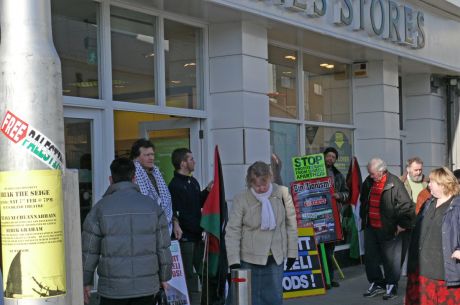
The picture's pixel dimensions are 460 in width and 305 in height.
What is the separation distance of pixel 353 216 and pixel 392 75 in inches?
120

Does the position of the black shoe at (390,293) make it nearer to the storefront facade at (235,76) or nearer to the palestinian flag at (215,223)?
the storefront facade at (235,76)

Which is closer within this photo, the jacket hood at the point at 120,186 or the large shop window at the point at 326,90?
the jacket hood at the point at 120,186

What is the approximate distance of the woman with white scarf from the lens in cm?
598

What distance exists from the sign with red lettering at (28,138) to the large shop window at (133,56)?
5033 mm

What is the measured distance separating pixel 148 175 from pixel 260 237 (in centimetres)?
131

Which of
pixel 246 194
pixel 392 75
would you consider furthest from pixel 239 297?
pixel 392 75

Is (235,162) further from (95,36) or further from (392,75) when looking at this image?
(392,75)

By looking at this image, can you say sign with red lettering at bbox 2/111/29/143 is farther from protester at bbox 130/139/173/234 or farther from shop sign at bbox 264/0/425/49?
shop sign at bbox 264/0/425/49

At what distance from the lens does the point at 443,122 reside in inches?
575

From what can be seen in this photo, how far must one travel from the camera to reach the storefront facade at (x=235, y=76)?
7461mm

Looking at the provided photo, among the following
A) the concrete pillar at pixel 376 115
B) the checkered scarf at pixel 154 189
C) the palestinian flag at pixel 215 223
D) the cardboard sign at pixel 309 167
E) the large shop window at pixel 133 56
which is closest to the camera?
the checkered scarf at pixel 154 189

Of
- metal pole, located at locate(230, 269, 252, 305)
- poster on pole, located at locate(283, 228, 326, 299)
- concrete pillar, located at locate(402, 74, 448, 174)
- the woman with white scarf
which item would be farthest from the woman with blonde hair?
concrete pillar, located at locate(402, 74, 448, 174)

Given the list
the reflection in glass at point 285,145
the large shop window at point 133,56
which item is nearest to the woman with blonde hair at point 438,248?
the large shop window at point 133,56

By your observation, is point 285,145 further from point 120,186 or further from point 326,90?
point 120,186
